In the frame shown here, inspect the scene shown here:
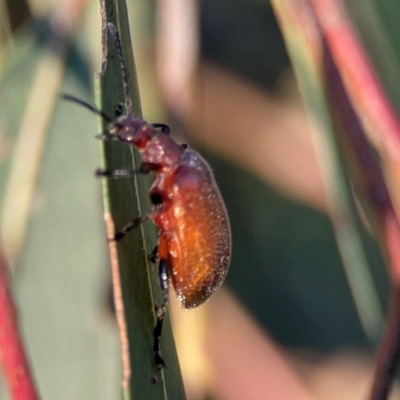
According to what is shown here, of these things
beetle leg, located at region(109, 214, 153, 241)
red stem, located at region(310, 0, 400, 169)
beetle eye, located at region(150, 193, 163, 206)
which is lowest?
beetle leg, located at region(109, 214, 153, 241)

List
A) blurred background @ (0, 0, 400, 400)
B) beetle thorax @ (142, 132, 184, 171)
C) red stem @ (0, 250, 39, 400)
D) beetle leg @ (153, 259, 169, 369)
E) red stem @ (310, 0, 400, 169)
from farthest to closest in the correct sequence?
blurred background @ (0, 0, 400, 400) → beetle thorax @ (142, 132, 184, 171) → red stem @ (310, 0, 400, 169) → beetle leg @ (153, 259, 169, 369) → red stem @ (0, 250, 39, 400)

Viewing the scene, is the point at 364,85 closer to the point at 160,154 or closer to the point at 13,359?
the point at 160,154

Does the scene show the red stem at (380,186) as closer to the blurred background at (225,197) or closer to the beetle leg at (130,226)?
the beetle leg at (130,226)

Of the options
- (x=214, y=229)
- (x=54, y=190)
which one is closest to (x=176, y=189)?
(x=214, y=229)

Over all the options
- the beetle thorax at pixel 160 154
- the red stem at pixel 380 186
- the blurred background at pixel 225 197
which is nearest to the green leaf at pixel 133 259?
the beetle thorax at pixel 160 154

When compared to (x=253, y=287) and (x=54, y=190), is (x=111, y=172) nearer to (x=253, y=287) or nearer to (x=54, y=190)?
(x=54, y=190)

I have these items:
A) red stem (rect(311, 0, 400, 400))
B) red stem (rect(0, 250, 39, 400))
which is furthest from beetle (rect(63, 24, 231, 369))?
red stem (rect(0, 250, 39, 400))

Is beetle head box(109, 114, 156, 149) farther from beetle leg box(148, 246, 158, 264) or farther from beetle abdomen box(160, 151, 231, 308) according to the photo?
beetle leg box(148, 246, 158, 264)
